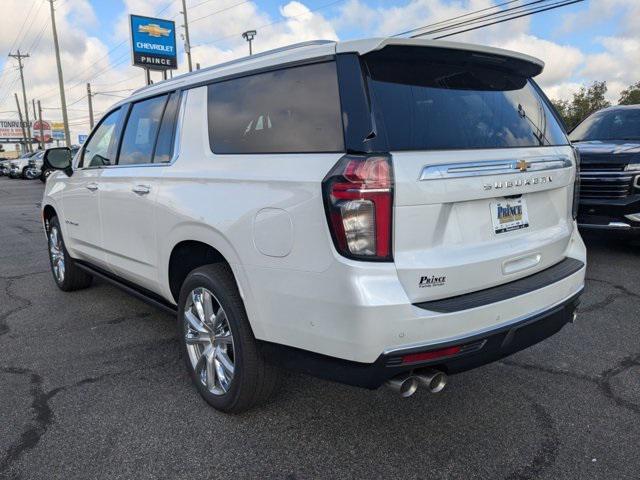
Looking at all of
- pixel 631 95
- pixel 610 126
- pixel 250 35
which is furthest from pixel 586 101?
pixel 610 126

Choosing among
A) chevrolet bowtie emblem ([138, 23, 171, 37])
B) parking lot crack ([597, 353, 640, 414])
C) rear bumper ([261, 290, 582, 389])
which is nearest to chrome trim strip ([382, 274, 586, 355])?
rear bumper ([261, 290, 582, 389])

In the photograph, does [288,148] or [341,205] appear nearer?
[341,205]

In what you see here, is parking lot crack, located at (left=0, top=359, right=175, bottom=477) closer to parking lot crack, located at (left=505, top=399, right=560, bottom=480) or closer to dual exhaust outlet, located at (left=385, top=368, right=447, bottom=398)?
dual exhaust outlet, located at (left=385, top=368, right=447, bottom=398)

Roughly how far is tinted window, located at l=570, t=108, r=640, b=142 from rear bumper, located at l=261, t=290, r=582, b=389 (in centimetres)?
522

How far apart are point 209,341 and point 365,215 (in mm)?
1392

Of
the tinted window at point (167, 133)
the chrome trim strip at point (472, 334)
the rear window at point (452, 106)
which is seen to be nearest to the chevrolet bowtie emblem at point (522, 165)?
the rear window at point (452, 106)

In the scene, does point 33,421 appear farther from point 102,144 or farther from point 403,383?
point 102,144

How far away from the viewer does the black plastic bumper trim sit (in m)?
2.25

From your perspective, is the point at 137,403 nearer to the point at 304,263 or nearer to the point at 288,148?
the point at 304,263

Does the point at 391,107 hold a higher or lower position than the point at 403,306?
higher

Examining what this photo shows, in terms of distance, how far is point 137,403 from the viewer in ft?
10.2

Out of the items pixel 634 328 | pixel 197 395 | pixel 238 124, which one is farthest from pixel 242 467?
pixel 634 328

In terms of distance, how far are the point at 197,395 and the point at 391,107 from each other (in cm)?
205

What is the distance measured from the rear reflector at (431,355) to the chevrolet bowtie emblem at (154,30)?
38778 millimetres
